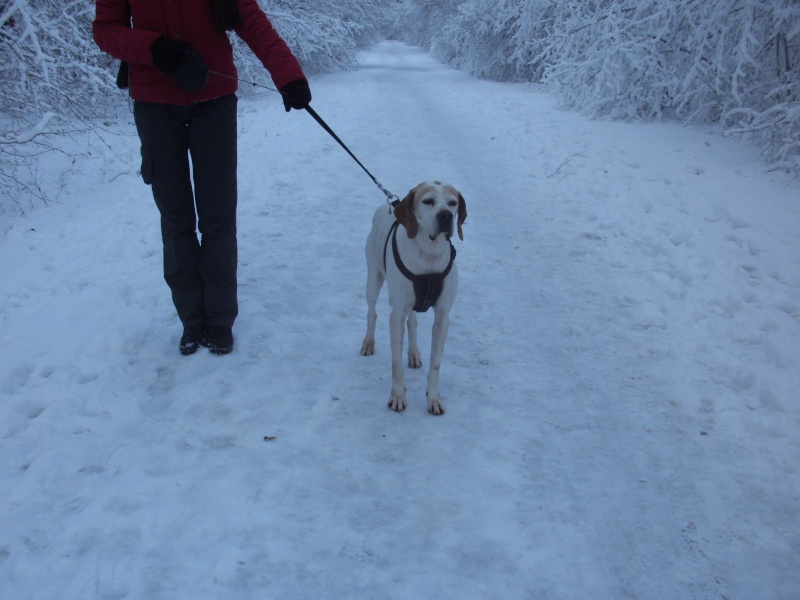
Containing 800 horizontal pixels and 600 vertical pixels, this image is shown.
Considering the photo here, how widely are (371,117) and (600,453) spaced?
11402 millimetres

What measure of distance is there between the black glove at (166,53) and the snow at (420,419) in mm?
1776

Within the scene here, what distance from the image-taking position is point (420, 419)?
9.97ft

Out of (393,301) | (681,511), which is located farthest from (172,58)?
(681,511)

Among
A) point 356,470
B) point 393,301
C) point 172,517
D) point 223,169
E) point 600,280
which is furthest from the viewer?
point 600,280

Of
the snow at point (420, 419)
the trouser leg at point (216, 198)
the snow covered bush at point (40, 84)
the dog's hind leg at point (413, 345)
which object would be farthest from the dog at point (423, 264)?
the snow covered bush at point (40, 84)

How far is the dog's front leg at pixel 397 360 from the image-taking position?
305 cm

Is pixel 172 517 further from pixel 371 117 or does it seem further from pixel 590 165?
pixel 371 117

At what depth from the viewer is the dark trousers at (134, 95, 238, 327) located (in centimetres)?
314

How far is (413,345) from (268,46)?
83.9 inches

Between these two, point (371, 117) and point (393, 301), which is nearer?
point (393, 301)

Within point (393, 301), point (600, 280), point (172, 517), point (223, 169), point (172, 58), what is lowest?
point (172, 517)

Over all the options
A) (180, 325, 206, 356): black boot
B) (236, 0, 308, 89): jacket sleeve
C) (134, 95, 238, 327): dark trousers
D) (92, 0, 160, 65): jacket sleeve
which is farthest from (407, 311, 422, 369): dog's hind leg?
(92, 0, 160, 65): jacket sleeve

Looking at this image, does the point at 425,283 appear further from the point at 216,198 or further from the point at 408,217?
the point at 216,198

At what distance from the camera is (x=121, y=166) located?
7.69 m
